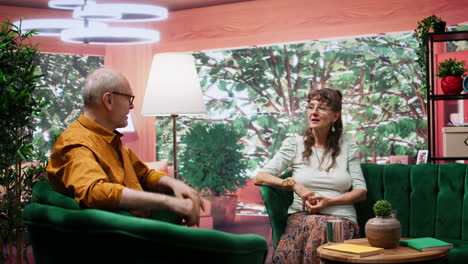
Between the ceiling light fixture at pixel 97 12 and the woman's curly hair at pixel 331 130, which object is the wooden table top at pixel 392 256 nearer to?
the woman's curly hair at pixel 331 130

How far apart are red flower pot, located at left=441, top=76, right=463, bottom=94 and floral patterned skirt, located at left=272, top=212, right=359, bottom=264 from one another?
149 cm

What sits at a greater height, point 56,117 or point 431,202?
point 56,117

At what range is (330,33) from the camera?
6355mm

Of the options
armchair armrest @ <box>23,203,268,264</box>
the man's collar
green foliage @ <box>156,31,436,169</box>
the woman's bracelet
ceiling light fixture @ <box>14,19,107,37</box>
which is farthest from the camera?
green foliage @ <box>156,31,436,169</box>

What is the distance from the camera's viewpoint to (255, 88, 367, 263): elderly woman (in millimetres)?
3475

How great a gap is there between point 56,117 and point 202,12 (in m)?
2.37

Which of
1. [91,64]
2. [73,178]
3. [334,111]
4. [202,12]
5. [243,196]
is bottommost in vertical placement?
[243,196]

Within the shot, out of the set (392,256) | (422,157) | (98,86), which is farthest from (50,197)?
(422,157)

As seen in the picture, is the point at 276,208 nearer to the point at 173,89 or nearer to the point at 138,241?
the point at 173,89

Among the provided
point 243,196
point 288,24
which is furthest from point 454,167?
point 243,196

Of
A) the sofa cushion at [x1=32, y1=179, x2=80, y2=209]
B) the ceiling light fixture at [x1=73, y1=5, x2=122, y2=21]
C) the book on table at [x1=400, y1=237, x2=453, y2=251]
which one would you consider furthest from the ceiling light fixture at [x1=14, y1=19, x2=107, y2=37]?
the book on table at [x1=400, y1=237, x2=453, y2=251]

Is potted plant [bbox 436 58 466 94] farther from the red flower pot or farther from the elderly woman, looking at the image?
the elderly woman

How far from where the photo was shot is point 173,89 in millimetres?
4086

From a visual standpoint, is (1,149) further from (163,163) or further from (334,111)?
(163,163)
